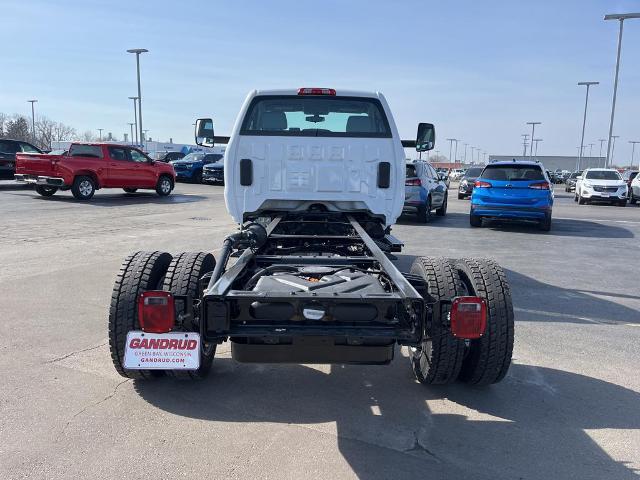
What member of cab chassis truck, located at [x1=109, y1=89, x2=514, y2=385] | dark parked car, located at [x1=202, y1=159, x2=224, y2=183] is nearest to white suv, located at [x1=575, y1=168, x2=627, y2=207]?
dark parked car, located at [x1=202, y1=159, x2=224, y2=183]

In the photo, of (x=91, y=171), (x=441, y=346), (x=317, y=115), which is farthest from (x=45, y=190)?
(x=441, y=346)

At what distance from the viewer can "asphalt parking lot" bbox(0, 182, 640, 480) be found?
9.27 feet

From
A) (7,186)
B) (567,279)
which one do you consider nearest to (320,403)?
(567,279)

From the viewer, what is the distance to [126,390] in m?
3.66

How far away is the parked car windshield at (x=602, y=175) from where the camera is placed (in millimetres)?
22469

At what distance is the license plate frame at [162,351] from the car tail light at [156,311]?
2.5 inches

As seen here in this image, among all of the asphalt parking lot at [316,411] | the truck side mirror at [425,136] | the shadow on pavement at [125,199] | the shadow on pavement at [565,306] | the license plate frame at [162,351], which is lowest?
the asphalt parking lot at [316,411]

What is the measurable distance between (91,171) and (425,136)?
14472mm

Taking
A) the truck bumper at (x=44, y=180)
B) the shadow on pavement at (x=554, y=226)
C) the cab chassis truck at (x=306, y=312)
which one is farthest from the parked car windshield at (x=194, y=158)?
the cab chassis truck at (x=306, y=312)

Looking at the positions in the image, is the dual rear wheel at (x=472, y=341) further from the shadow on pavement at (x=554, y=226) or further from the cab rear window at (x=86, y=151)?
the cab rear window at (x=86, y=151)

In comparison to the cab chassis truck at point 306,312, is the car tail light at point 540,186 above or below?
above

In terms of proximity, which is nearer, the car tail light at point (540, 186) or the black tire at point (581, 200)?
the car tail light at point (540, 186)

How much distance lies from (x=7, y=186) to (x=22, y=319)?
2022cm

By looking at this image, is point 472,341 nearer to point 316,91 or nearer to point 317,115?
point 317,115
